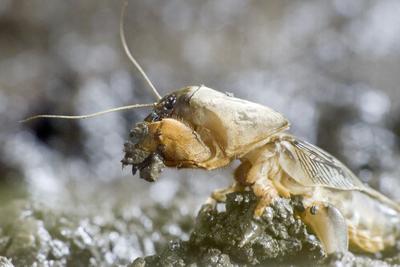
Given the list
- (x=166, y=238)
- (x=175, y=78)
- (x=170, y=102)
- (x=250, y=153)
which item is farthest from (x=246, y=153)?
(x=175, y=78)

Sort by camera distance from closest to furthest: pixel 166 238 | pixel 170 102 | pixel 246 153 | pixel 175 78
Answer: pixel 170 102 < pixel 246 153 < pixel 166 238 < pixel 175 78

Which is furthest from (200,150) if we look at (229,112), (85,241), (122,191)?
(122,191)

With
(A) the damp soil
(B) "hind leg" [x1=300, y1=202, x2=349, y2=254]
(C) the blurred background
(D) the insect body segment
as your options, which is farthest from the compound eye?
(C) the blurred background

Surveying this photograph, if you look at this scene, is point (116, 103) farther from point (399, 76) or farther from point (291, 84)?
point (399, 76)

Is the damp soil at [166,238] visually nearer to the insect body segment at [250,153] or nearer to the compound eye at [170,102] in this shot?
the insect body segment at [250,153]

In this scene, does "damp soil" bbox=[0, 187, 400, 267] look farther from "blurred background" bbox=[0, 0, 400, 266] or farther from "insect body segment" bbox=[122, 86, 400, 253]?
"blurred background" bbox=[0, 0, 400, 266]

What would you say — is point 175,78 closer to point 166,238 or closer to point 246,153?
point 166,238

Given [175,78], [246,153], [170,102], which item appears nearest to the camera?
[170,102]
